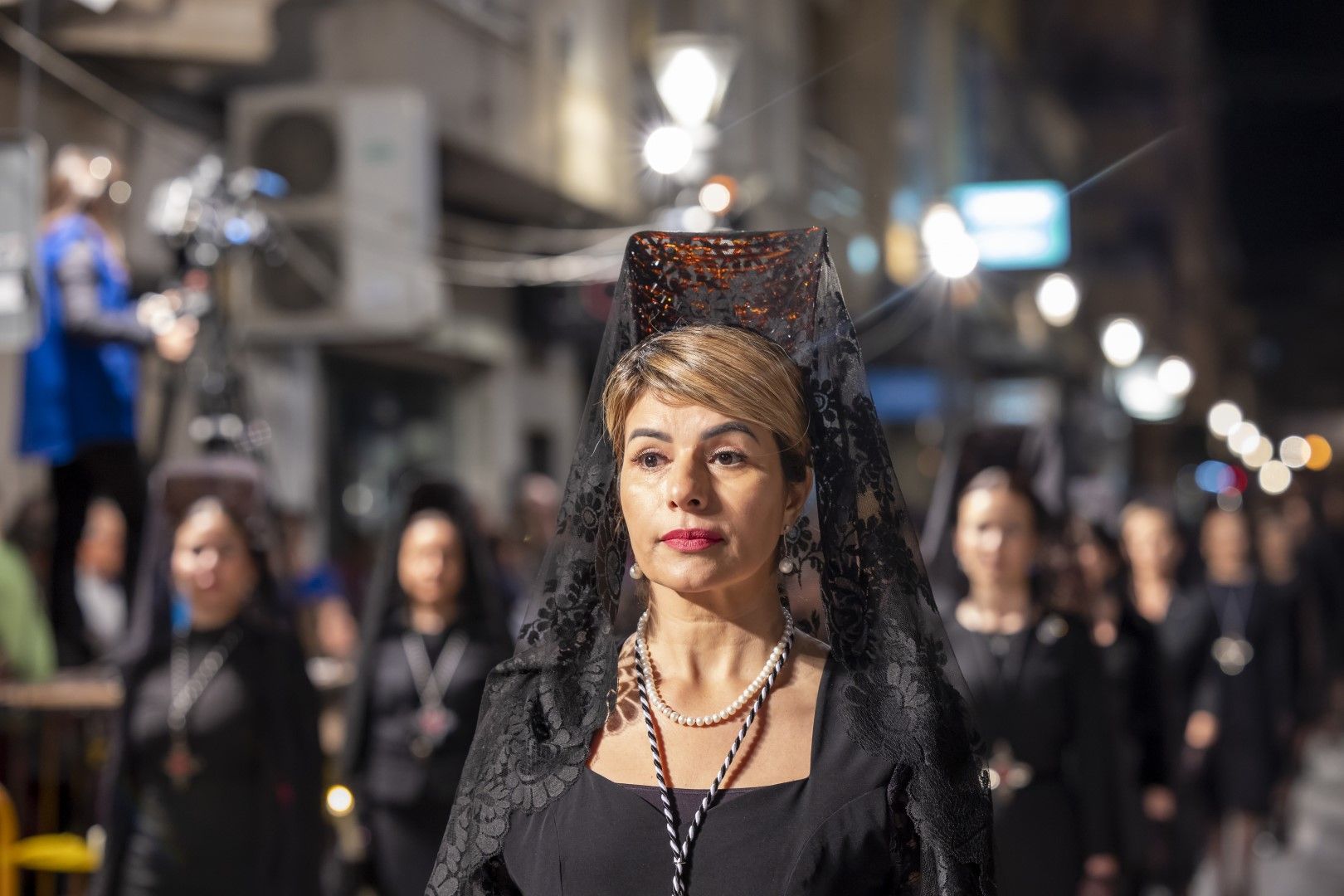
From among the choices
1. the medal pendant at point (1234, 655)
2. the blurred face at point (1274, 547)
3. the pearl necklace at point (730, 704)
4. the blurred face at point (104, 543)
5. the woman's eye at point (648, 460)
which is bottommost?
the pearl necklace at point (730, 704)

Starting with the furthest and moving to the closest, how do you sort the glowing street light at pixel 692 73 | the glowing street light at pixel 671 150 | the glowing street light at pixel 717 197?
1. the glowing street light at pixel 671 150
2. the glowing street light at pixel 692 73
3. the glowing street light at pixel 717 197

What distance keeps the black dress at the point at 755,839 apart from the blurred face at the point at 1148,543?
25.4ft

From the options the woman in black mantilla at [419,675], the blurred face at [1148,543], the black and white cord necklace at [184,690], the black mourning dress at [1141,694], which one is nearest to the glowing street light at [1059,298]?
the blurred face at [1148,543]

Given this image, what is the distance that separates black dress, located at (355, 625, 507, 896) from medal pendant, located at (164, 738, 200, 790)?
3.35ft

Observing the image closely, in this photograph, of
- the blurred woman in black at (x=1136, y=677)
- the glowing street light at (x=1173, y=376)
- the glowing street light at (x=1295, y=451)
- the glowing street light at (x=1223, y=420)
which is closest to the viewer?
the blurred woman in black at (x=1136, y=677)

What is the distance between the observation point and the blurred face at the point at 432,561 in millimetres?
6891

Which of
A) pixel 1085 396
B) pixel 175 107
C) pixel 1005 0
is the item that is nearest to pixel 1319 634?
pixel 175 107

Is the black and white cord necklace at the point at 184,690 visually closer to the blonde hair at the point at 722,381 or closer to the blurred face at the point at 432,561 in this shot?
the blurred face at the point at 432,561

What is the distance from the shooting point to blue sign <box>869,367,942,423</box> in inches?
1070

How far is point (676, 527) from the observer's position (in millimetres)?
2764

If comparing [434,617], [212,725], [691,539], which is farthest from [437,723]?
[691,539]

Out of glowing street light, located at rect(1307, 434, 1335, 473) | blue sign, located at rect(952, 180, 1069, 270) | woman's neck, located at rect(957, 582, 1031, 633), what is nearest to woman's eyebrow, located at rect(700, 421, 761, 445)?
woman's neck, located at rect(957, 582, 1031, 633)

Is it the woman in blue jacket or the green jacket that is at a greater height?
A: the woman in blue jacket

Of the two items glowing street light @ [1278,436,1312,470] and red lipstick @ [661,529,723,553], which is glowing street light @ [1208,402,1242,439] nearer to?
glowing street light @ [1278,436,1312,470]
